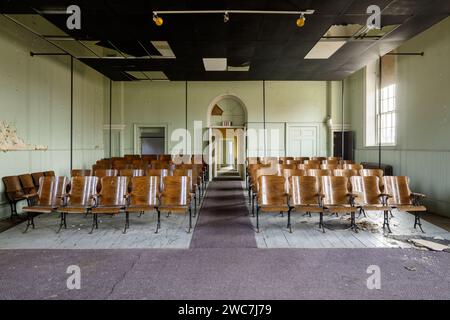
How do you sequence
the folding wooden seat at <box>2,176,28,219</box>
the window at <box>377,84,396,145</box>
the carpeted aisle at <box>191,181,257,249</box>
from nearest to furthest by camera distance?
the carpeted aisle at <box>191,181,257,249</box>, the folding wooden seat at <box>2,176,28,219</box>, the window at <box>377,84,396,145</box>

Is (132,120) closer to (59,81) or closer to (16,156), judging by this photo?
(59,81)

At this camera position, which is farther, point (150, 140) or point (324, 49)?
point (150, 140)

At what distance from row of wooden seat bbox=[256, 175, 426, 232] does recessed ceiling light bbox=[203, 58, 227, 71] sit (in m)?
4.65

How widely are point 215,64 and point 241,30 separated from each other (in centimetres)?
300

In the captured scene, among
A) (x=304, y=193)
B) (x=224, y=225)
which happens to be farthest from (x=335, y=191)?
(x=224, y=225)

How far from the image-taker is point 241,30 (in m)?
6.24

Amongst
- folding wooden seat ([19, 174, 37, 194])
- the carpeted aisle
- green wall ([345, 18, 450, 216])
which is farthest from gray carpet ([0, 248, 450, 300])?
green wall ([345, 18, 450, 216])

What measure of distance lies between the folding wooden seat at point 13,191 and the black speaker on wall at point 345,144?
10.2 metres

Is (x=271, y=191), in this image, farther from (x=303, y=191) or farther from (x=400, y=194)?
(x=400, y=194)

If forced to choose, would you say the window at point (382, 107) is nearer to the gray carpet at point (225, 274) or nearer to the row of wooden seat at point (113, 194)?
the gray carpet at point (225, 274)

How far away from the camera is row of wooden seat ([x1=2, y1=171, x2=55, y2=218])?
589cm

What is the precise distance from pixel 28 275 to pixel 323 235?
3808mm

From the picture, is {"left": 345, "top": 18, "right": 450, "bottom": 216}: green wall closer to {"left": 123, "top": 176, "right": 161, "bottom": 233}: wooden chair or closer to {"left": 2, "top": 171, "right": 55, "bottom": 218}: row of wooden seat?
{"left": 123, "top": 176, "right": 161, "bottom": 233}: wooden chair
